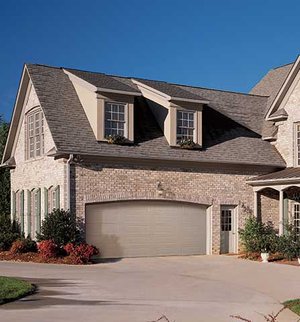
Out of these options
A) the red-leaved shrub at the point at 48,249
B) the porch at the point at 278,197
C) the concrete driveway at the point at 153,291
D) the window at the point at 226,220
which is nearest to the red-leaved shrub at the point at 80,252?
the red-leaved shrub at the point at 48,249

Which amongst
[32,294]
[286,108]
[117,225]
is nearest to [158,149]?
[117,225]

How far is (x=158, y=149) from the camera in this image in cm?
2273

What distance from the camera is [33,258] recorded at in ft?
64.9

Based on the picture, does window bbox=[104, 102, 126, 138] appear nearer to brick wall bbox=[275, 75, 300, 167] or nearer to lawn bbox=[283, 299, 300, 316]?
brick wall bbox=[275, 75, 300, 167]

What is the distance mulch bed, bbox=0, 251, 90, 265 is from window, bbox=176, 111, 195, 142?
7.40 m

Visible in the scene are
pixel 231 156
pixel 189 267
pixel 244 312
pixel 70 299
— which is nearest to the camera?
pixel 244 312

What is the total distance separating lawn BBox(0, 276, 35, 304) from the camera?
1164 cm

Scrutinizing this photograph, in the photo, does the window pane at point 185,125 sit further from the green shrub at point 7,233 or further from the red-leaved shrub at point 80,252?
the green shrub at point 7,233

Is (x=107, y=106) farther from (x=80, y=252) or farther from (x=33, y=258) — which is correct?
(x=33, y=258)

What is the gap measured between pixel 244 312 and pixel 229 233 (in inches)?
523

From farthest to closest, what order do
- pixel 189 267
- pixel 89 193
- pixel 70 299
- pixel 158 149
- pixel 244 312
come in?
pixel 158 149 < pixel 89 193 < pixel 189 267 < pixel 70 299 < pixel 244 312

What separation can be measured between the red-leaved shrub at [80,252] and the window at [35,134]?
5448 millimetres

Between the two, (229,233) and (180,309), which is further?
(229,233)

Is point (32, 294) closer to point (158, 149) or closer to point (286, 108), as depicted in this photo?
point (158, 149)
